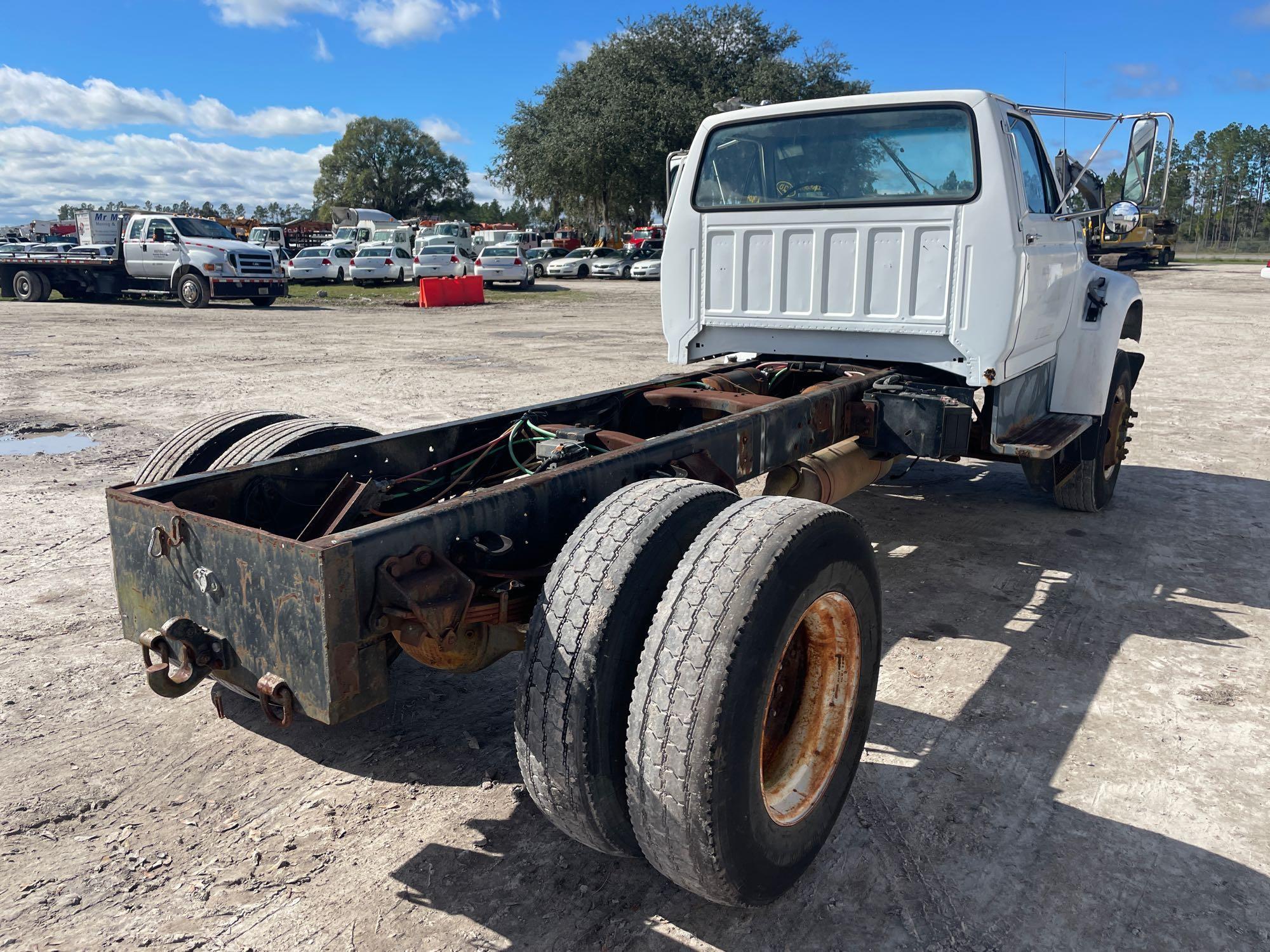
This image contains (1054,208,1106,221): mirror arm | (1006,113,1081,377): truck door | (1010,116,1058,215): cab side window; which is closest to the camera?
(1006,113,1081,377): truck door

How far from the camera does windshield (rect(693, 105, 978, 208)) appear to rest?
4863mm

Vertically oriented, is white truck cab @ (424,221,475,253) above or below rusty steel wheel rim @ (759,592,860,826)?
above

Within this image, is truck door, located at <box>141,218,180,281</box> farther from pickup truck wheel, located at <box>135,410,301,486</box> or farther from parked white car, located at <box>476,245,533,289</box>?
pickup truck wheel, located at <box>135,410,301,486</box>

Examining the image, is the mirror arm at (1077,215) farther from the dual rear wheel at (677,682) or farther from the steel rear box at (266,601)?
the steel rear box at (266,601)

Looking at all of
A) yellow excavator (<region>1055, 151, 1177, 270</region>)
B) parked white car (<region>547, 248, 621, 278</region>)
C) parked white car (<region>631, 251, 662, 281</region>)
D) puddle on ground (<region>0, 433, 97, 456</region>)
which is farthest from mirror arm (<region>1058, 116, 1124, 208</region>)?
parked white car (<region>547, 248, 621, 278</region>)

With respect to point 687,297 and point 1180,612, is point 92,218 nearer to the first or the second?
point 687,297

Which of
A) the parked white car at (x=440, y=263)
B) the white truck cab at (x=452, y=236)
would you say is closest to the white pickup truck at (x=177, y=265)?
the parked white car at (x=440, y=263)

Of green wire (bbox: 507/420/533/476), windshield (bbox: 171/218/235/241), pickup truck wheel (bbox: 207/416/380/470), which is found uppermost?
windshield (bbox: 171/218/235/241)

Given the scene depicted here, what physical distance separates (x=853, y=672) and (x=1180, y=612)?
8.90 feet

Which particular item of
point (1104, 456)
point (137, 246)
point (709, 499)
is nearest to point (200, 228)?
point (137, 246)

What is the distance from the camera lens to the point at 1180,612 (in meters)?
4.69

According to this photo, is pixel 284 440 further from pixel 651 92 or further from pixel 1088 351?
pixel 651 92

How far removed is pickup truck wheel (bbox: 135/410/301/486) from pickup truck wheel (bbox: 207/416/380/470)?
0.04 m

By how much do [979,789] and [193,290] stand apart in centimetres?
2345
